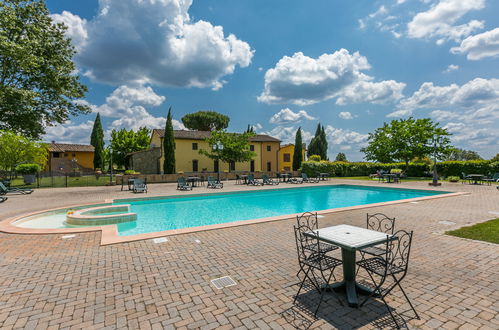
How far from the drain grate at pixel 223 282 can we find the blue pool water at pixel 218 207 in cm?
512

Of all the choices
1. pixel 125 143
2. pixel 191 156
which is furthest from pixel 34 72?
pixel 125 143

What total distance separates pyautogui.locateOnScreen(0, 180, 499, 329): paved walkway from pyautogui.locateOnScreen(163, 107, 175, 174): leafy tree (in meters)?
22.4

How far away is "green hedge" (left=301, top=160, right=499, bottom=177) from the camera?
74.5 feet

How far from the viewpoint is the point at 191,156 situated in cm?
3244

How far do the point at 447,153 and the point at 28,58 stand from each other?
3714cm

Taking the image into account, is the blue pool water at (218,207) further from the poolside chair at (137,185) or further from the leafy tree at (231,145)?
the leafy tree at (231,145)

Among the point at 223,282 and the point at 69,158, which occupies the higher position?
the point at 69,158

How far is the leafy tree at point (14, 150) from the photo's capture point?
23.0 meters

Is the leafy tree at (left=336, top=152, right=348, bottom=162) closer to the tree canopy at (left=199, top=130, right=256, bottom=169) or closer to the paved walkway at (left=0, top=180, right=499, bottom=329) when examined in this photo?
the tree canopy at (left=199, top=130, right=256, bottom=169)

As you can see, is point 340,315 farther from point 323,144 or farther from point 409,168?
point 323,144

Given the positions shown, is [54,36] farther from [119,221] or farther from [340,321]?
[340,321]

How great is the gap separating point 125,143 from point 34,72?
3027cm

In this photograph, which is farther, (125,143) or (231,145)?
(125,143)

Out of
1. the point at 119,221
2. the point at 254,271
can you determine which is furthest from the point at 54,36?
the point at 254,271
